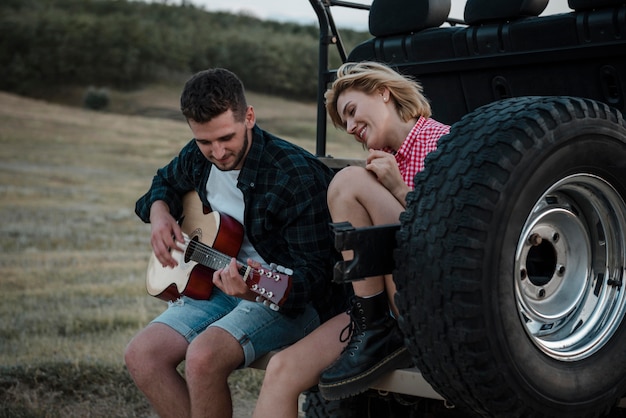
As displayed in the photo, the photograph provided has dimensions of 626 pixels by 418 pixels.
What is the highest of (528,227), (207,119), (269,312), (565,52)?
(565,52)

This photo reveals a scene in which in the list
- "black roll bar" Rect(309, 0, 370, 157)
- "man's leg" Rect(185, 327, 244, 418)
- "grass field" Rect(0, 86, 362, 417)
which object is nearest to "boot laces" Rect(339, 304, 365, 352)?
"man's leg" Rect(185, 327, 244, 418)

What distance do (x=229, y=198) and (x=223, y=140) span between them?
27 centimetres

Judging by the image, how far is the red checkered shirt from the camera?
2.80 meters

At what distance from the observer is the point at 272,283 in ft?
8.75

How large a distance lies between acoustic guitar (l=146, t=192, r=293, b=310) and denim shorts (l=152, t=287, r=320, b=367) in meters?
0.06

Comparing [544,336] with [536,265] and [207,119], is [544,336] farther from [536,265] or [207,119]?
[207,119]

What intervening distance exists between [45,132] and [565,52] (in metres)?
11.2

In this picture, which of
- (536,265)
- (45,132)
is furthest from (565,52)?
(45,132)

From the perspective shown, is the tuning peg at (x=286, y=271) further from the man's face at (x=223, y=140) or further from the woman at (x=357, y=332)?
the man's face at (x=223, y=140)

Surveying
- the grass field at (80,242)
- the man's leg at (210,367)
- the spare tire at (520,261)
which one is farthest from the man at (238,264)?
the grass field at (80,242)

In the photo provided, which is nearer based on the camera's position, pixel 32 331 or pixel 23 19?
pixel 32 331

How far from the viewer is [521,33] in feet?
9.52

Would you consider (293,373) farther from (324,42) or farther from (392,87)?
(324,42)

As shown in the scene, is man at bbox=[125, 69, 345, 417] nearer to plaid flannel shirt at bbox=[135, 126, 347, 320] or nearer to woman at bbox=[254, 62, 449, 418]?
plaid flannel shirt at bbox=[135, 126, 347, 320]
